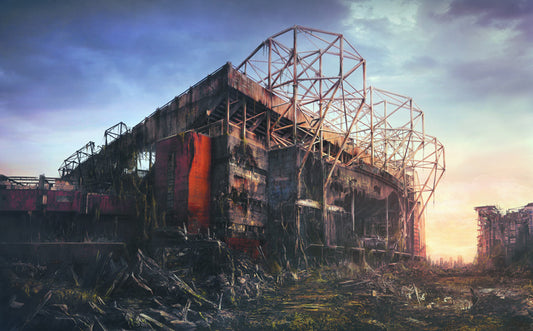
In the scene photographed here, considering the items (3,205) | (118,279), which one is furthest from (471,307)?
(3,205)

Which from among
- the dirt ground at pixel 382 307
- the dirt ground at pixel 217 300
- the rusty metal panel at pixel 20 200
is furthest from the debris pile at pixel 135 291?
the rusty metal panel at pixel 20 200

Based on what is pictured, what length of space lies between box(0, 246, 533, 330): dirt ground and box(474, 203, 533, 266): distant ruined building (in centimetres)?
1207

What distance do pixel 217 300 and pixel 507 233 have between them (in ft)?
107

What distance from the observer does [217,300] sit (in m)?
12.5

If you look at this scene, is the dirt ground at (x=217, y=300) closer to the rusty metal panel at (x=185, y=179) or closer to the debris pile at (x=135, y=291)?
the debris pile at (x=135, y=291)

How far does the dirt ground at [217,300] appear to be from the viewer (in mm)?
10281

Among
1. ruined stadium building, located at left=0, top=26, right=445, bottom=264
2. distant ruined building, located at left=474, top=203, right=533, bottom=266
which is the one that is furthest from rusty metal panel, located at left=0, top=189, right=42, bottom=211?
distant ruined building, located at left=474, top=203, right=533, bottom=266

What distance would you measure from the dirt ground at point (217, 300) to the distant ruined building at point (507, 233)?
12074 millimetres

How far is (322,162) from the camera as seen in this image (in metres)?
22.0

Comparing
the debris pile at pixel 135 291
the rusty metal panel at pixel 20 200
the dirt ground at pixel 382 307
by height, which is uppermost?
the rusty metal panel at pixel 20 200

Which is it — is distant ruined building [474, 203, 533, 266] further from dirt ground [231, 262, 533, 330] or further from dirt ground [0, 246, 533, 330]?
dirt ground [0, 246, 533, 330]

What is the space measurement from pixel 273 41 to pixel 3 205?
1625 cm

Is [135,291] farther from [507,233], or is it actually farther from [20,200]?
[507,233]

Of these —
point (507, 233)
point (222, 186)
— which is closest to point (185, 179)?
point (222, 186)
